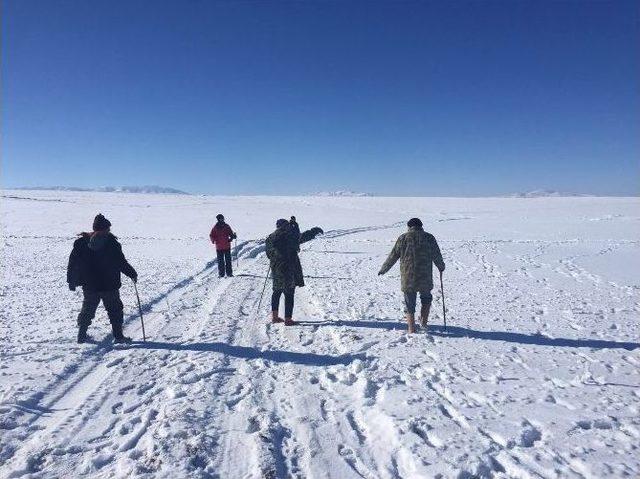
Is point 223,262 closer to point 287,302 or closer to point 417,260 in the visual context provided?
point 287,302

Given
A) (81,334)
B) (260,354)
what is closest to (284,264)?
(260,354)

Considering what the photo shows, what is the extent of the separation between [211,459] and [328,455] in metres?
1.09

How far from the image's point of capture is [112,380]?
5.61 metres

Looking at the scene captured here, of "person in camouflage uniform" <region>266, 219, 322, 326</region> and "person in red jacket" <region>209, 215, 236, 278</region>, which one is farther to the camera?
"person in red jacket" <region>209, 215, 236, 278</region>

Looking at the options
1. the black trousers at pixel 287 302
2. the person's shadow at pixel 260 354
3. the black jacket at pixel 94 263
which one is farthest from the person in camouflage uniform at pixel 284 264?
the black jacket at pixel 94 263

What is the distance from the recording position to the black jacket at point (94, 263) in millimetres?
6820

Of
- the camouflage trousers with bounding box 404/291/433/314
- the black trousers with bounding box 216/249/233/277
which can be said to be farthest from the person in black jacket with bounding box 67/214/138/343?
the black trousers with bounding box 216/249/233/277

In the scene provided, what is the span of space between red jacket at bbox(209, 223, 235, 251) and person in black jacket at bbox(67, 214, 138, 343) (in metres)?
6.45

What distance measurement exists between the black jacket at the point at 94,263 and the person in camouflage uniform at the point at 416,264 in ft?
15.0

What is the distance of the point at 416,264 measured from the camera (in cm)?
748

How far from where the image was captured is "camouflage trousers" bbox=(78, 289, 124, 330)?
691 cm

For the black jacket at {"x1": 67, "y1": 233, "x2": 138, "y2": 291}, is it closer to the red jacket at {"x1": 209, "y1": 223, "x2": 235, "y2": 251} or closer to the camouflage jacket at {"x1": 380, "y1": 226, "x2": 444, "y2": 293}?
the camouflage jacket at {"x1": 380, "y1": 226, "x2": 444, "y2": 293}

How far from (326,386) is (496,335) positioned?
3735mm

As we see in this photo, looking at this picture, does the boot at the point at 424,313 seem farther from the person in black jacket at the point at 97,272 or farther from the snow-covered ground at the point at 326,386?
the person in black jacket at the point at 97,272
